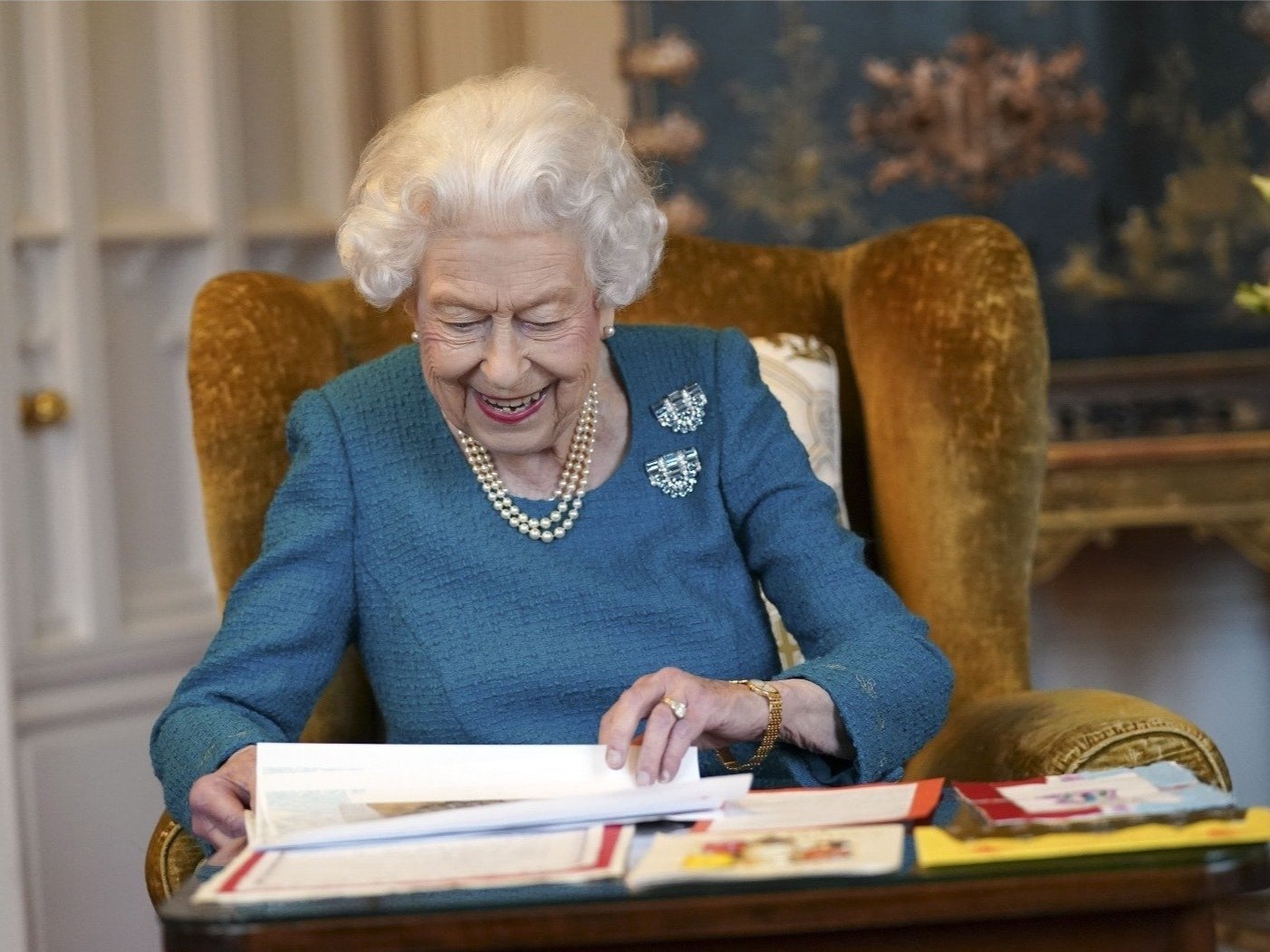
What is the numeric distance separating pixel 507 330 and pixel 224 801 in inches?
19.5

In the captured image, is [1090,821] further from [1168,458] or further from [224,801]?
[1168,458]

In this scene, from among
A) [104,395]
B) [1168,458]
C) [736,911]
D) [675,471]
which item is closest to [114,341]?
[104,395]

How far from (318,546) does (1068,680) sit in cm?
285

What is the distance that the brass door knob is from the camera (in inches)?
108

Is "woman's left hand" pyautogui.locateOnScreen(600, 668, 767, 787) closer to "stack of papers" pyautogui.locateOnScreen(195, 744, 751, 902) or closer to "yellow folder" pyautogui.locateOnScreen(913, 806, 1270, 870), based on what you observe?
"stack of papers" pyautogui.locateOnScreen(195, 744, 751, 902)

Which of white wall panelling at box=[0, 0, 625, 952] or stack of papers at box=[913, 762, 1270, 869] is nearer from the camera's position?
stack of papers at box=[913, 762, 1270, 869]

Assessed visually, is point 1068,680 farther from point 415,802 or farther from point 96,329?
point 415,802

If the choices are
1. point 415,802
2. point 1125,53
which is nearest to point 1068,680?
point 1125,53

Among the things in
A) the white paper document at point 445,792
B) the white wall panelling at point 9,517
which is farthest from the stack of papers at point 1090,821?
the white wall panelling at point 9,517

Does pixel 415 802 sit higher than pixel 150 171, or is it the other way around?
pixel 150 171

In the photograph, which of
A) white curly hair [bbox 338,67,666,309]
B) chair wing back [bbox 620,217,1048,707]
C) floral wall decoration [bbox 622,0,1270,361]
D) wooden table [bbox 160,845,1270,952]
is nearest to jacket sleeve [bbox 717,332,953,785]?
white curly hair [bbox 338,67,666,309]

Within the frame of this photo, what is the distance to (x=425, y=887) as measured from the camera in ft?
3.73

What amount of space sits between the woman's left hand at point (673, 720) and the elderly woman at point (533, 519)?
0.06 feet

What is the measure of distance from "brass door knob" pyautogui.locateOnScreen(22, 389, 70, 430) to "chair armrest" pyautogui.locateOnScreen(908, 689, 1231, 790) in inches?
59.6
